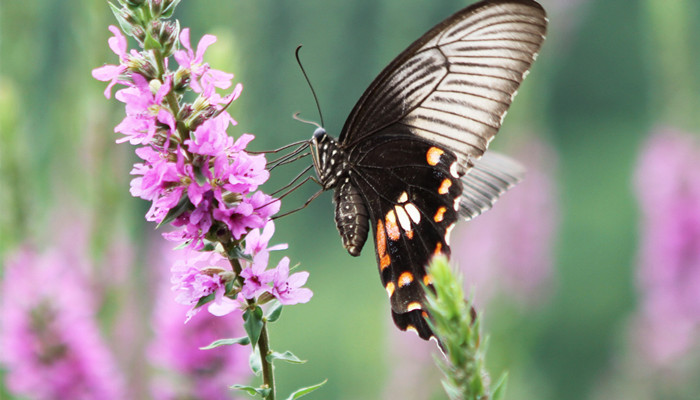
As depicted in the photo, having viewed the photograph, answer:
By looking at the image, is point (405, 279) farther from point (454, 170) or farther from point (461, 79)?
point (461, 79)

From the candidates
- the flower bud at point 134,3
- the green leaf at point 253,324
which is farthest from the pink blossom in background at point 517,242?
the flower bud at point 134,3

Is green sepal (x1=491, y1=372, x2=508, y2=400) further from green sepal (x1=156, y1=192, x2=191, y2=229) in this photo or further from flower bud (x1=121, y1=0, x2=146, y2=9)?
flower bud (x1=121, y1=0, x2=146, y2=9)

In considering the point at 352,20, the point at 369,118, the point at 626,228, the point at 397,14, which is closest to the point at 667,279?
the point at 397,14

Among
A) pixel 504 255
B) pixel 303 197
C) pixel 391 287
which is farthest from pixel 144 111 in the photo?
pixel 303 197

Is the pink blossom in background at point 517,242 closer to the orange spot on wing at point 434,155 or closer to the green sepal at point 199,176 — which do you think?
the orange spot on wing at point 434,155

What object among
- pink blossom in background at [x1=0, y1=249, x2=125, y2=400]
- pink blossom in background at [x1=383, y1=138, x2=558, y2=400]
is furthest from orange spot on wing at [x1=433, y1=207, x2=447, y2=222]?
pink blossom in background at [x1=383, y1=138, x2=558, y2=400]
